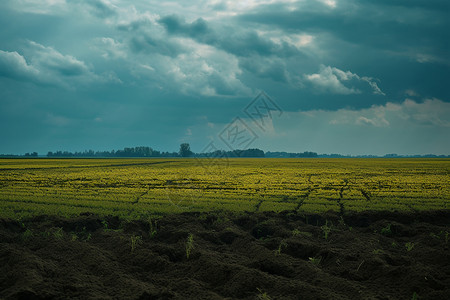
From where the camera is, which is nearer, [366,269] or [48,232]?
[366,269]

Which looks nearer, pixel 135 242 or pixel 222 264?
pixel 222 264

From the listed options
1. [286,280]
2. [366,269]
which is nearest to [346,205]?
[366,269]

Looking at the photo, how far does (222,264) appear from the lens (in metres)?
7.70

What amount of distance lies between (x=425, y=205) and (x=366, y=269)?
1354 cm

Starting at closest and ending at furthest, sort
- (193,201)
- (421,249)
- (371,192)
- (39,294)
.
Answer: (39,294) < (421,249) < (193,201) < (371,192)

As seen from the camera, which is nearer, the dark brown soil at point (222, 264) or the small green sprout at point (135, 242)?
the dark brown soil at point (222, 264)

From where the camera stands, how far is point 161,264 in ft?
26.6

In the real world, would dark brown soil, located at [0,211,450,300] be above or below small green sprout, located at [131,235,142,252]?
below

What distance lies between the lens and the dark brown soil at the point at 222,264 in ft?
21.3

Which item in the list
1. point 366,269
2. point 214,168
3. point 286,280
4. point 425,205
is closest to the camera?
point 286,280

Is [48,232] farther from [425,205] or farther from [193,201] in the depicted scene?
[425,205]

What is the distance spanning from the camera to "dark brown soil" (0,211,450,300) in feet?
21.3

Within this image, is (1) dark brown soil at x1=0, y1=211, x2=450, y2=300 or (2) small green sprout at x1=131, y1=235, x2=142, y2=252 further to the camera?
(2) small green sprout at x1=131, y1=235, x2=142, y2=252

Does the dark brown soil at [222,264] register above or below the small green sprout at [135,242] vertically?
below
